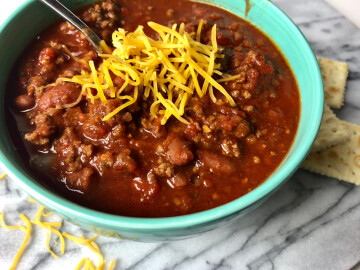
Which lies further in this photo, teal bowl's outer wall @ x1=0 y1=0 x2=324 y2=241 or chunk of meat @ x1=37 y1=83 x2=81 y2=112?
chunk of meat @ x1=37 y1=83 x2=81 y2=112

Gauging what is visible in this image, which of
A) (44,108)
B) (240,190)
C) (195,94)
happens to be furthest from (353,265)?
(44,108)

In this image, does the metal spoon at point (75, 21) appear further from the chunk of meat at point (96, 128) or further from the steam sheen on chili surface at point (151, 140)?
the chunk of meat at point (96, 128)

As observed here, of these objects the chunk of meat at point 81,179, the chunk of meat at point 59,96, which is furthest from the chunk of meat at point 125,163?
the chunk of meat at point 59,96

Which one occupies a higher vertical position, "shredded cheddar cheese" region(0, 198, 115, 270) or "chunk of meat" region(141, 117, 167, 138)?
"chunk of meat" region(141, 117, 167, 138)

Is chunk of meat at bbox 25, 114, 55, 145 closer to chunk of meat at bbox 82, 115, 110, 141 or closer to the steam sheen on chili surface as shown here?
the steam sheen on chili surface

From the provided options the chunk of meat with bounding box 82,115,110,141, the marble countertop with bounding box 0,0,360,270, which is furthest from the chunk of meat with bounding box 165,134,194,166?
the marble countertop with bounding box 0,0,360,270

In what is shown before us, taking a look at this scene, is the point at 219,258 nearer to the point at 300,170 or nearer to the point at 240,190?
the point at 240,190

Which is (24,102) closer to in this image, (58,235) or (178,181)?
(58,235)

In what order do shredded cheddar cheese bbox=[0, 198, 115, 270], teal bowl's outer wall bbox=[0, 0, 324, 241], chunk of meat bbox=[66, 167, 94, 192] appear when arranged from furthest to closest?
1. shredded cheddar cheese bbox=[0, 198, 115, 270]
2. chunk of meat bbox=[66, 167, 94, 192]
3. teal bowl's outer wall bbox=[0, 0, 324, 241]
